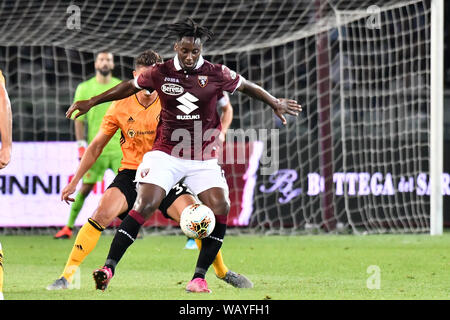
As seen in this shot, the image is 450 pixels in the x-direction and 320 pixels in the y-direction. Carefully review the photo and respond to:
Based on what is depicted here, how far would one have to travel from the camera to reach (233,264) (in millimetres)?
8883

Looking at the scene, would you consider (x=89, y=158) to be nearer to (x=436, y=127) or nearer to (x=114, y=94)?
(x=114, y=94)

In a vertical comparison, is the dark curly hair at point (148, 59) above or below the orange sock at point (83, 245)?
above

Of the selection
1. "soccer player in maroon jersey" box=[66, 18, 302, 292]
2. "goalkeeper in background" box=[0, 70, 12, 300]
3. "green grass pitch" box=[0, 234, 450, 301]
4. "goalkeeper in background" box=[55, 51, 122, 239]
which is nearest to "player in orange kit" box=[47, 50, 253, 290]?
"green grass pitch" box=[0, 234, 450, 301]

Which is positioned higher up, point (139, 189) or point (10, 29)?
point (10, 29)

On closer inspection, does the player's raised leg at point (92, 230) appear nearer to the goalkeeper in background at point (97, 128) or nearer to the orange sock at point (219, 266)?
the orange sock at point (219, 266)

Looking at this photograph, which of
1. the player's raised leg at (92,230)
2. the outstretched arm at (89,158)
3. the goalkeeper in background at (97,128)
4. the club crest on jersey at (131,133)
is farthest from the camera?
the goalkeeper in background at (97,128)

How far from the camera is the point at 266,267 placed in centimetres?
855

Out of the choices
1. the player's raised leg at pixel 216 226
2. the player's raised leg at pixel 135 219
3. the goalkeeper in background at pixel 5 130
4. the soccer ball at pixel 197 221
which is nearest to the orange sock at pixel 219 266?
the player's raised leg at pixel 216 226

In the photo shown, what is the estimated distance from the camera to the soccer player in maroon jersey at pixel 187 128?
6332 mm

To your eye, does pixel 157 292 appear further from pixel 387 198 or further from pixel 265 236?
pixel 387 198
